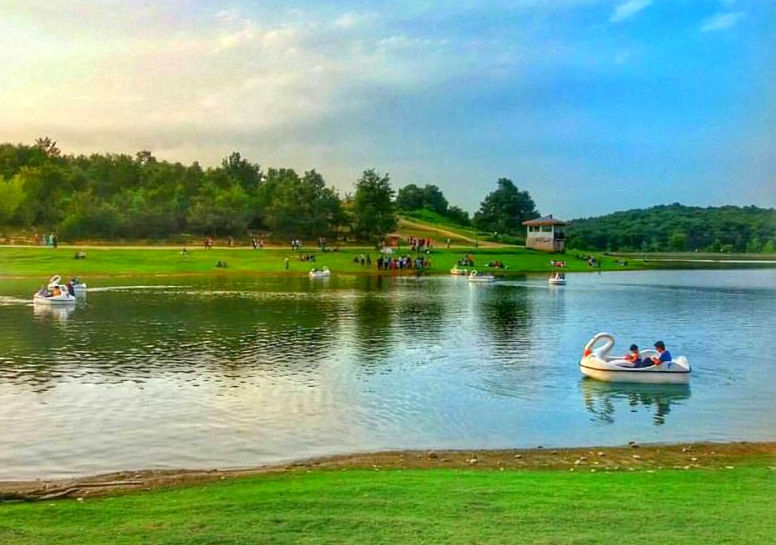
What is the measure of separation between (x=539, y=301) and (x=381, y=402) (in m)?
35.9

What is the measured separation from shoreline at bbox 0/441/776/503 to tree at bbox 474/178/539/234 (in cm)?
16307

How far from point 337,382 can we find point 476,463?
10.2 m

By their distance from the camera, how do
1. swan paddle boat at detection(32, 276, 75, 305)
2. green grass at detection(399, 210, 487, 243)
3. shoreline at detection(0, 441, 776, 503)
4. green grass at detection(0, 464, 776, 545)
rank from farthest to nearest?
green grass at detection(399, 210, 487, 243)
swan paddle boat at detection(32, 276, 75, 305)
shoreline at detection(0, 441, 776, 503)
green grass at detection(0, 464, 776, 545)

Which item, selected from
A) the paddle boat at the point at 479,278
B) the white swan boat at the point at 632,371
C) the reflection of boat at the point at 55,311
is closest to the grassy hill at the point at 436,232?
the paddle boat at the point at 479,278

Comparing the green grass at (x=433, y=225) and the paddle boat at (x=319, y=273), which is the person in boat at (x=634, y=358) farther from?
the green grass at (x=433, y=225)

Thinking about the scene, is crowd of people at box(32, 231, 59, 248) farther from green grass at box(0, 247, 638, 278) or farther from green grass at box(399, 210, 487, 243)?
green grass at box(399, 210, 487, 243)

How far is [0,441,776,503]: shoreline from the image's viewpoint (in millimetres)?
13922

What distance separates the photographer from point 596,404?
75.9 ft

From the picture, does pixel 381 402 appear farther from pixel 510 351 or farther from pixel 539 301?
pixel 539 301

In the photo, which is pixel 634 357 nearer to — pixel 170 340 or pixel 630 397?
pixel 630 397

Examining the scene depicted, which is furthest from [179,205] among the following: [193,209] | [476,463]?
[476,463]

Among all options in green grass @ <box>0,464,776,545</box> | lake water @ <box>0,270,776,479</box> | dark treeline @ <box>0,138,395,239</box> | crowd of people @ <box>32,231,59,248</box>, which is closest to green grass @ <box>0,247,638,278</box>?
crowd of people @ <box>32,231,59,248</box>

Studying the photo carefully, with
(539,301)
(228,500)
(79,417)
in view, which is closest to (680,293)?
(539,301)

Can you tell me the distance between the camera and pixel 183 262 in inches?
3346
